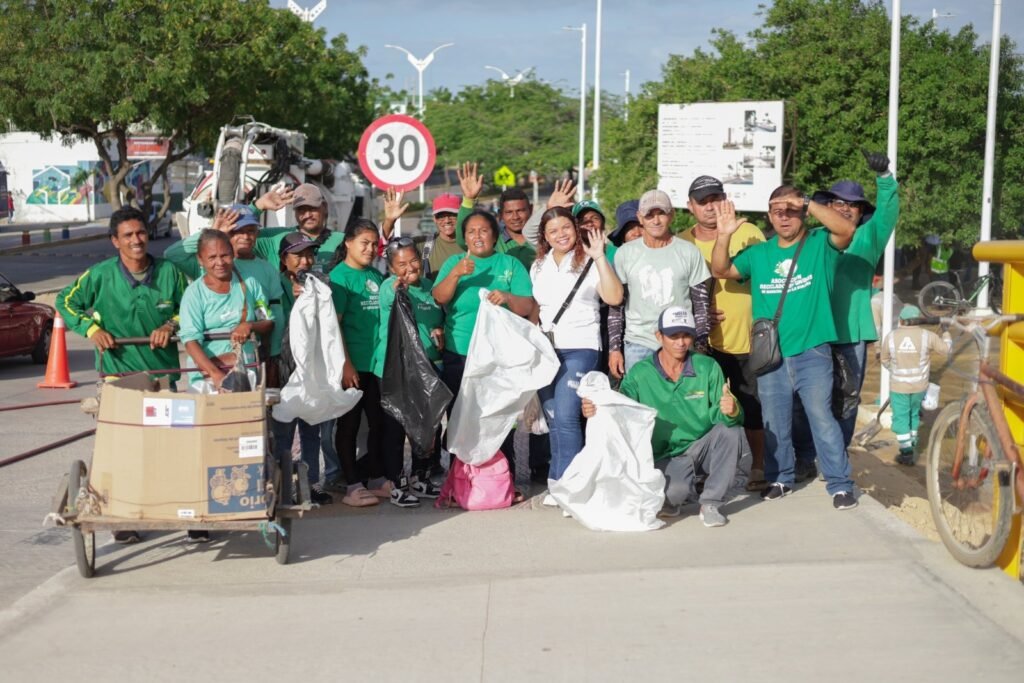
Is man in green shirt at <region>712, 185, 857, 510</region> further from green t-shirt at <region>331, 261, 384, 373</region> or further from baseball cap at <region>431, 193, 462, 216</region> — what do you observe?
baseball cap at <region>431, 193, 462, 216</region>

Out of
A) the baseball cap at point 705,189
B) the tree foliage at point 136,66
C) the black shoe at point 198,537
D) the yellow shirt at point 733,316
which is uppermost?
the tree foliage at point 136,66

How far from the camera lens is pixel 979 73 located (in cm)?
2305

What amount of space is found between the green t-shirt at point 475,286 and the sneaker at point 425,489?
912mm

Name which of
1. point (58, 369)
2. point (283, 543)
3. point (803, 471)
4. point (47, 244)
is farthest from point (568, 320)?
point (47, 244)

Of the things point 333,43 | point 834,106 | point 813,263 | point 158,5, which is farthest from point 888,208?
point 333,43

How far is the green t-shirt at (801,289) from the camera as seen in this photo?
7480 millimetres

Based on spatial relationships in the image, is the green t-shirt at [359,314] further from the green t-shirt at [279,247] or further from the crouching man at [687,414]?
the crouching man at [687,414]

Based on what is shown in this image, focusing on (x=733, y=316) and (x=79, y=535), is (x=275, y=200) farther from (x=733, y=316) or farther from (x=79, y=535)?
(x=733, y=316)

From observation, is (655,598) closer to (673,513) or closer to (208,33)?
(673,513)

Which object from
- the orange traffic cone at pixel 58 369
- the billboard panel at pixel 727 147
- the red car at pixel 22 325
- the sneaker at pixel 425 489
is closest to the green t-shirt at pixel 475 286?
the sneaker at pixel 425 489

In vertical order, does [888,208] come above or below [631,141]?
below

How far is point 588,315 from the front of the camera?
7.76m

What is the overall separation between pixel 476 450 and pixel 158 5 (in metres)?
23.0

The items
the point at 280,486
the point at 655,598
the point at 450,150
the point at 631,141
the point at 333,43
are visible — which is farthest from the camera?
the point at 450,150
